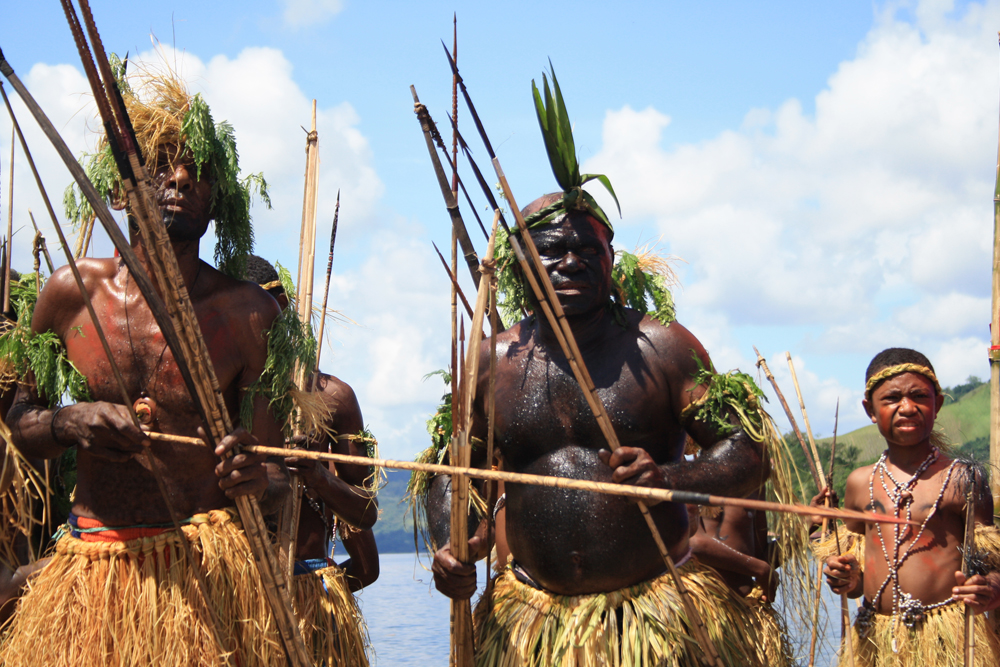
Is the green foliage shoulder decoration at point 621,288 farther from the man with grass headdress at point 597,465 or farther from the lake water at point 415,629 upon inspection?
the lake water at point 415,629

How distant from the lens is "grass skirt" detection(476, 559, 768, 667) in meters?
2.93

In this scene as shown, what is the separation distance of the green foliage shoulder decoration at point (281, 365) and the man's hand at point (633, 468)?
0.96 m

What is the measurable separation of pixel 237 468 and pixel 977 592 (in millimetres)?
2879

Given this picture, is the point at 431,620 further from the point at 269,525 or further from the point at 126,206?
the point at 126,206

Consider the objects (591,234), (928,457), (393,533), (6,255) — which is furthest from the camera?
(393,533)

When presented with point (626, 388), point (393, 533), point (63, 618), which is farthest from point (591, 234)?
point (393, 533)

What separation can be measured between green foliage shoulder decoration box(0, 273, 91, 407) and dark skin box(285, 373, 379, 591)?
84 centimetres

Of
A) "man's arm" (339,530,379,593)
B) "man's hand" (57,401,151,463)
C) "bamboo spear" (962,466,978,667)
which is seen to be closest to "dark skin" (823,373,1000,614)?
"bamboo spear" (962,466,978,667)

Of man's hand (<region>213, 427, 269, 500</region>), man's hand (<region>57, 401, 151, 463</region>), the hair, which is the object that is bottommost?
man's hand (<region>213, 427, 269, 500</region>)

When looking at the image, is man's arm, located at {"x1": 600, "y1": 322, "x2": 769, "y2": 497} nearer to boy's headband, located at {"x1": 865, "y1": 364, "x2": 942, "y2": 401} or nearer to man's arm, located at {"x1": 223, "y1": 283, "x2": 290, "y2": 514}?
man's arm, located at {"x1": 223, "y1": 283, "x2": 290, "y2": 514}

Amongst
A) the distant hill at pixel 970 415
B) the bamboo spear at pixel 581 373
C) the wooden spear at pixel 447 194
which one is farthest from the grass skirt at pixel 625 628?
the distant hill at pixel 970 415

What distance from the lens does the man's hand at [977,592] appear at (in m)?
3.74

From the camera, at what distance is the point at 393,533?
149625 mm

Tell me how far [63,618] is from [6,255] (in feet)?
6.06
